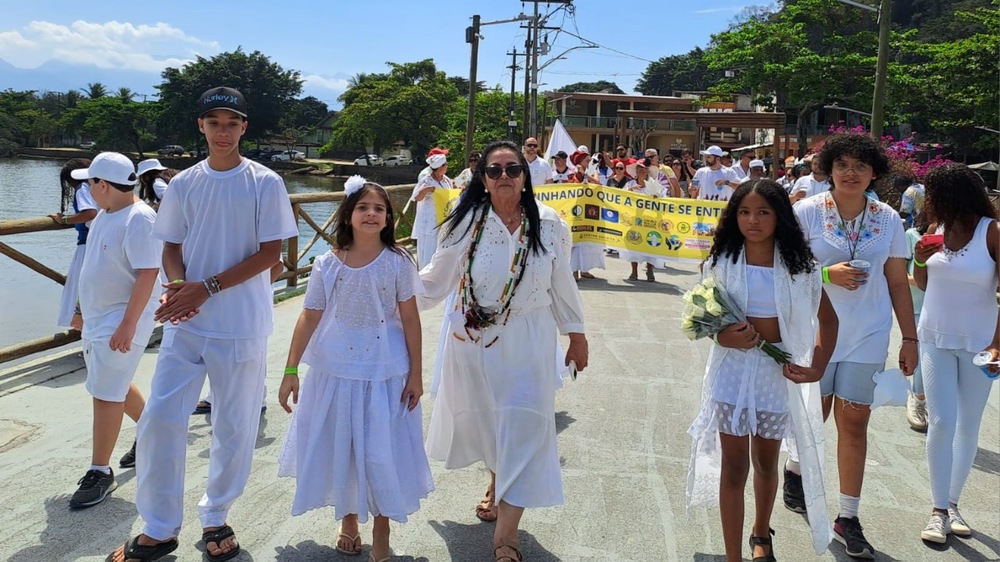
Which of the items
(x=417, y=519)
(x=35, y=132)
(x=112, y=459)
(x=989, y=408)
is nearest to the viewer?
(x=417, y=519)

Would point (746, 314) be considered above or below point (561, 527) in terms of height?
above

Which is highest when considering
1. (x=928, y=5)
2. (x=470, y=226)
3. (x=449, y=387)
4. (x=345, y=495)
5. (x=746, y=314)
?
(x=928, y=5)

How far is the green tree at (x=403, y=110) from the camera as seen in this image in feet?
247

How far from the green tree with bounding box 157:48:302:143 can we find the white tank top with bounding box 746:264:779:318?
8533cm

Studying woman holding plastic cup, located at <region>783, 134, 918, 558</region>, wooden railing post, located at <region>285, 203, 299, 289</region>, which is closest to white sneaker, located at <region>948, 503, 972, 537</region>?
woman holding plastic cup, located at <region>783, 134, 918, 558</region>

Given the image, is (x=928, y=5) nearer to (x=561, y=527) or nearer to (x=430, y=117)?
(x=430, y=117)

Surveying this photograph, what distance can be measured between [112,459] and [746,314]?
358 centimetres

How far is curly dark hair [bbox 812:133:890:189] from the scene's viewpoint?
3797mm

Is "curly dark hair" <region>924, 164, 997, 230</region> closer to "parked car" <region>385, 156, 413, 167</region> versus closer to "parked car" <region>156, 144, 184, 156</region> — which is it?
"parked car" <region>385, 156, 413, 167</region>

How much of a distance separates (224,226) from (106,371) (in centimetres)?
118

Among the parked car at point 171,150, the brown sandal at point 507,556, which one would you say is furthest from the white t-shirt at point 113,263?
the parked car at point 171,150

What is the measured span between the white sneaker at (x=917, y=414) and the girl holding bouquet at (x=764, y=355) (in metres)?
2.76

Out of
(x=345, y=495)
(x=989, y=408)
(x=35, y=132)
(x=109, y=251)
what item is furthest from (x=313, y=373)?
(x=35, y=132)

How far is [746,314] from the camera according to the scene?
3312 mm
